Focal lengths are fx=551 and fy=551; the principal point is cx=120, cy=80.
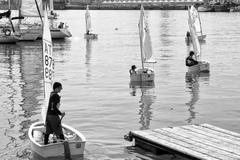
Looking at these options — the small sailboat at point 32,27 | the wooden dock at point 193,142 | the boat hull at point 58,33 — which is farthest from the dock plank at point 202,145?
the boat hull at point 58,33

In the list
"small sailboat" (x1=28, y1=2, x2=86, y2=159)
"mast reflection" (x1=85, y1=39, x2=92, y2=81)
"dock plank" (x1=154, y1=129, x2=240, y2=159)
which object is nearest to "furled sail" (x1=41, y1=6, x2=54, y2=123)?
"small sailboat" (x1=28, y1=2, x2=86, y2=159)

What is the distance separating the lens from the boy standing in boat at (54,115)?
1992 centimetres

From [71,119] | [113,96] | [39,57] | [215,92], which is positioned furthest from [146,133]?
[39,57]

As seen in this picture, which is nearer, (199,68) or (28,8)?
(199,68)

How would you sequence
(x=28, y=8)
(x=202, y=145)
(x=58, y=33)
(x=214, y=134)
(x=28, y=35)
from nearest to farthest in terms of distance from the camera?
(x=202, y=145) < (x=214, y=134) < (x=28, y=8) < (x=28, y=35) < (x=58, y=33)

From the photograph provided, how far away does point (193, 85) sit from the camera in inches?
1607

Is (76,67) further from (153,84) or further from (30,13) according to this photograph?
(30,13)

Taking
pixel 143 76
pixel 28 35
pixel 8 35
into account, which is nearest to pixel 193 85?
pixel 143 76

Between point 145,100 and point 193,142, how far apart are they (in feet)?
44.5

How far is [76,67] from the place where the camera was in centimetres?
5306

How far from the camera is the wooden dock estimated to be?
19.8 metres

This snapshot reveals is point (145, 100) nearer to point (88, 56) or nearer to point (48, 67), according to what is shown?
point (48, 67)

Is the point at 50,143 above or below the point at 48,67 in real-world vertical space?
below

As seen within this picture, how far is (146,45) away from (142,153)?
20.8 metres
